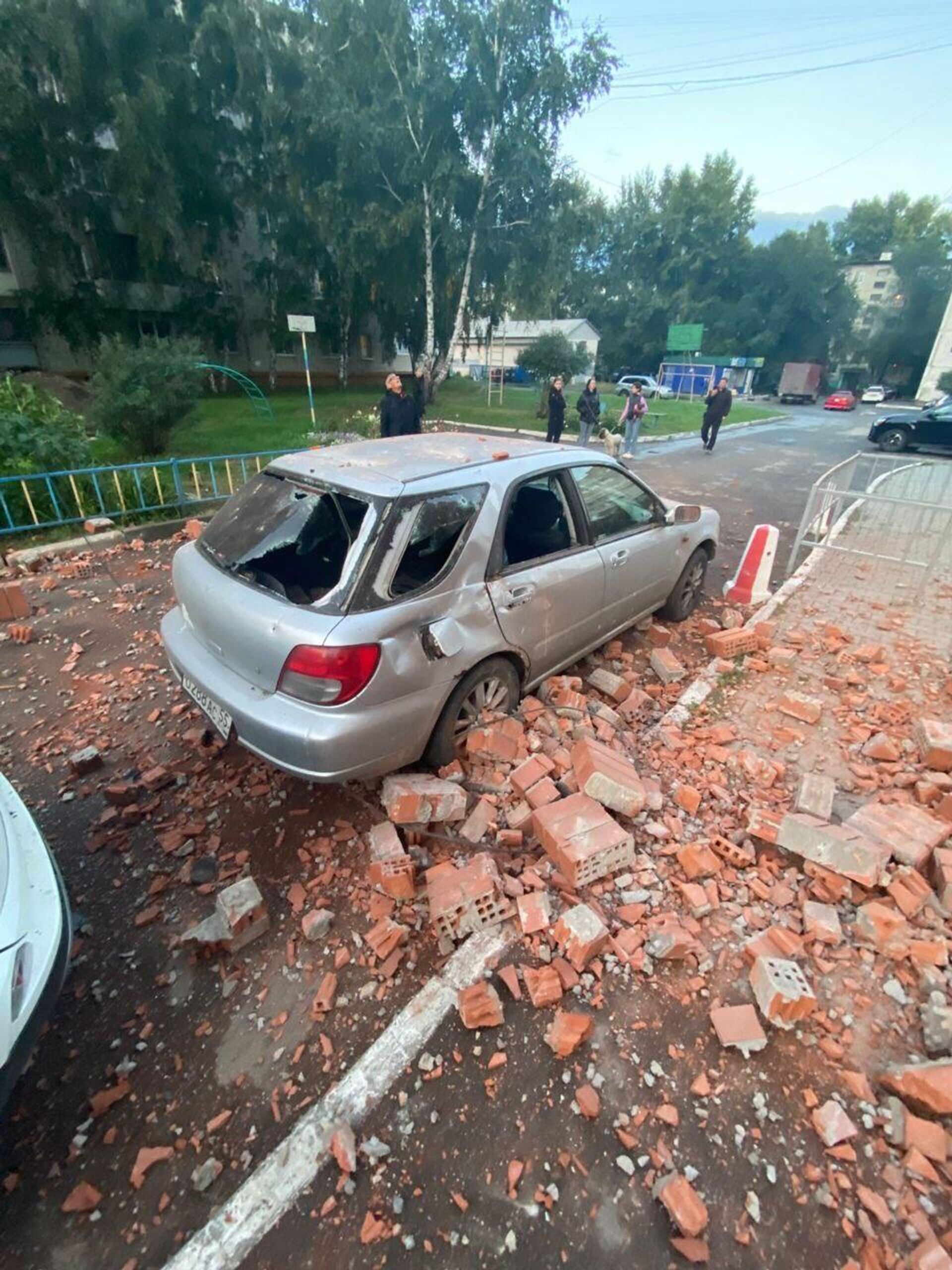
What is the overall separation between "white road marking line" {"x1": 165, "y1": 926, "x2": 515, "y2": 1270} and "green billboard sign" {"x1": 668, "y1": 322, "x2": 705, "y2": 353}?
47.9m

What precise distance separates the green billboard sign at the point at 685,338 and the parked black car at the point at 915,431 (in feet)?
87.4

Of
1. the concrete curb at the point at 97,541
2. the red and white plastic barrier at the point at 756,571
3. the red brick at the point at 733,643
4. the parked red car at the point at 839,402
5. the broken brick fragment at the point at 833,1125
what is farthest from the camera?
the parked red car at the point at 839,402

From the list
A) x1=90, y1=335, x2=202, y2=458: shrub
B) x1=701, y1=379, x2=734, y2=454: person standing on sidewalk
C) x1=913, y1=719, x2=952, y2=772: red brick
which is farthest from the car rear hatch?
x1=701, y1=379, x2=734, y2=454: person standing on sidewalk

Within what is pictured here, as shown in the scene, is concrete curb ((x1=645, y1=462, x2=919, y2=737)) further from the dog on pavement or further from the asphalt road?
the dog on pavement

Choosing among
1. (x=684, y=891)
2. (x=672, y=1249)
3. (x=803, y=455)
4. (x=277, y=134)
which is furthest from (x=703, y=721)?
(x=277, y=134)

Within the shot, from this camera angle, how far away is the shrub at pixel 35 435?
6.70 meters

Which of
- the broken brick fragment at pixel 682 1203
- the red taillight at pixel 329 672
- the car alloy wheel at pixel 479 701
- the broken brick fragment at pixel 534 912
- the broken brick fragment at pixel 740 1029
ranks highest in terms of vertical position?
the red taillight at pixel 329 672

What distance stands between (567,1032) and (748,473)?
43.9 feet

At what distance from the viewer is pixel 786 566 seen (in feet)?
23.3

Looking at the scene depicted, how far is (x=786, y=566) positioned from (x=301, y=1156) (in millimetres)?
7288

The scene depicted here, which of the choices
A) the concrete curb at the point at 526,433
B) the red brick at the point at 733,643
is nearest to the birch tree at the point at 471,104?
the concrete curb at the point at 526,433

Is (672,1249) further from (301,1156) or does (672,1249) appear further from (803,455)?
(803,455)

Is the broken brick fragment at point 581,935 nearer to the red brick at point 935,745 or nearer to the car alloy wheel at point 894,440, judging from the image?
the red brick at point 935,745

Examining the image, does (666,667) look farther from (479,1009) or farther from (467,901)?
(479,1009)
